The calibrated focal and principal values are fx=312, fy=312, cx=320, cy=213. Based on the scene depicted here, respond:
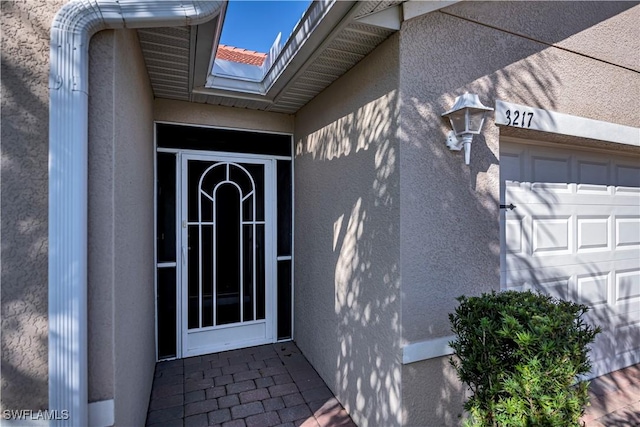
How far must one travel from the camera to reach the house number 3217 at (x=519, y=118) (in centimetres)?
323

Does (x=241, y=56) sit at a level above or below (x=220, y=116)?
above

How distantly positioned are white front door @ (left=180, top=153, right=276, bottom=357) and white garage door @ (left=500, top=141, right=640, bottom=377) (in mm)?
3573

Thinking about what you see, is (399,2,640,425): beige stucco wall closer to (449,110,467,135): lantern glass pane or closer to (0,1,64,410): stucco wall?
(449,110,467,135): lantern glass pane

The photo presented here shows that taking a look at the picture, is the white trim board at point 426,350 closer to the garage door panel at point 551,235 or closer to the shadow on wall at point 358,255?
the shadow on wall at point 358,255

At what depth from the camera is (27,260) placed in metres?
1.83

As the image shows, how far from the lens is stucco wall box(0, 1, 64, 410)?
1.80 metres

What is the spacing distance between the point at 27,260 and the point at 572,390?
363cm

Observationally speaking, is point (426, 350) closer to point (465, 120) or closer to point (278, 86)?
point (465, 120)

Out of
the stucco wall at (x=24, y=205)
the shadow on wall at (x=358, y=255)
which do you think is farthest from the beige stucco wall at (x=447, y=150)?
the stucco wall at (x=24, y=205)

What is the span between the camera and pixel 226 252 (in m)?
5.14

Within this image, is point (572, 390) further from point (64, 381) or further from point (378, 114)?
point (64, 381)

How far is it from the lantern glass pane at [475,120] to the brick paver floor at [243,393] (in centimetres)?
332

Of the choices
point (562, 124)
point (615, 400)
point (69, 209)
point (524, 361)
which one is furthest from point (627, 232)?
point (69, 209)

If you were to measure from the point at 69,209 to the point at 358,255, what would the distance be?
99.1 inches
